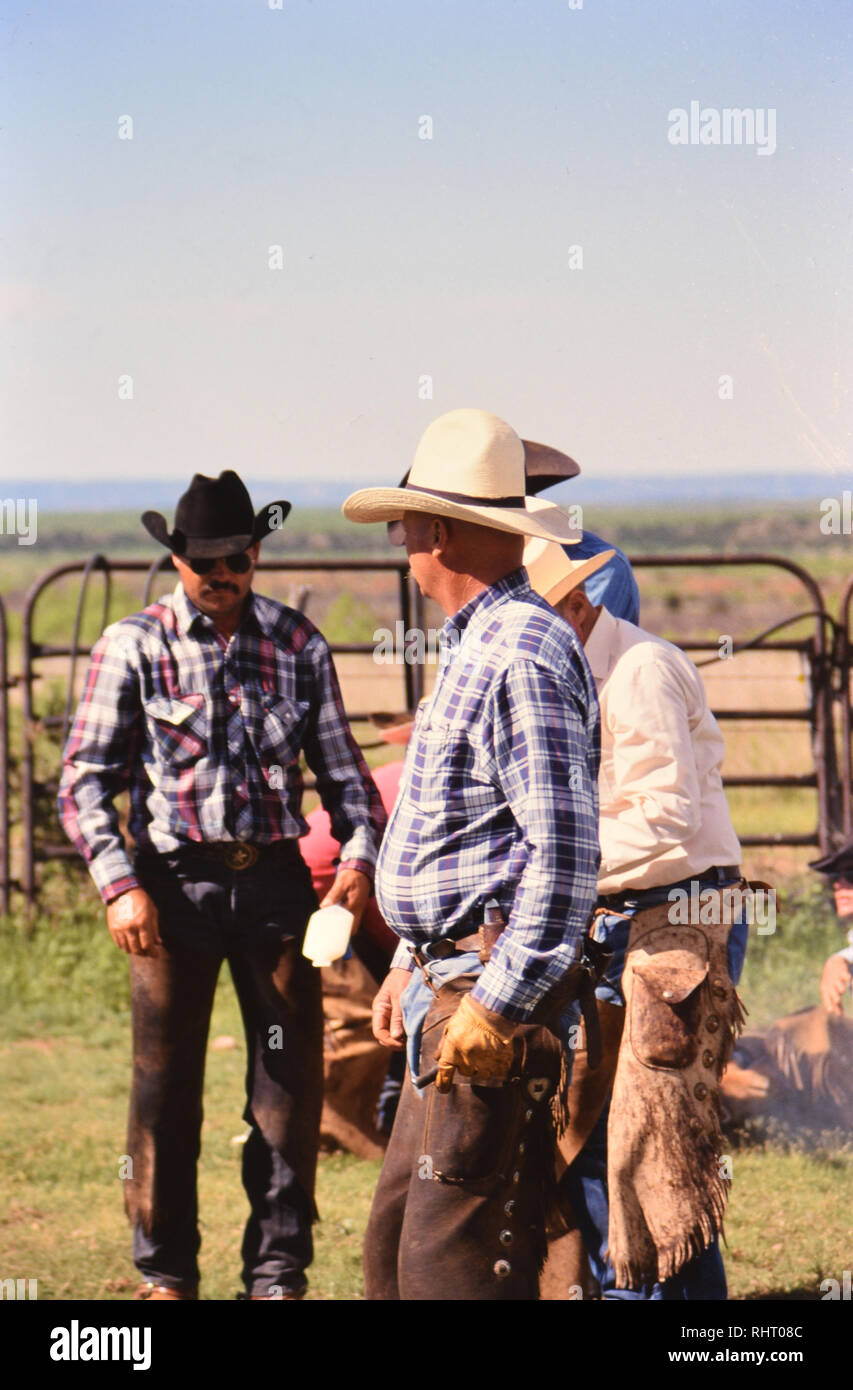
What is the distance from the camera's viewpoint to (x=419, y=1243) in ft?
10.5

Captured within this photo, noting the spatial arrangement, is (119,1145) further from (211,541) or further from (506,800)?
(506,800)

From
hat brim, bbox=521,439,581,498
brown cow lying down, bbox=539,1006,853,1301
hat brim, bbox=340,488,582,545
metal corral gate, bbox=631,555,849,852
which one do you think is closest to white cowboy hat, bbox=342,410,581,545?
hat brim, bbox=340,488,582,545

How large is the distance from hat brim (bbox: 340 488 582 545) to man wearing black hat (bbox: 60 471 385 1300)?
2.60 feet

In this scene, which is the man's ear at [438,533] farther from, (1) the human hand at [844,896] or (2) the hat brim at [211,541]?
(1) the human hand at [844,896]

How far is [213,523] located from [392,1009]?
1.47 meters

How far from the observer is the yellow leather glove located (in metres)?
3.07

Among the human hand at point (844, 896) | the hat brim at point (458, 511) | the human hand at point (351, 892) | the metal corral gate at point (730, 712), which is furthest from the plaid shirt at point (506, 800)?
the metal corral gate at point (730, 712)

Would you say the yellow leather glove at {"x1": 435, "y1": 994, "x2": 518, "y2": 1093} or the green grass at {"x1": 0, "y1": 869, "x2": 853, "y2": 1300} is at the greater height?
the yellow leather glove at {"x1": 435, "y1": 994, "x2": 518, "y2": 1093}

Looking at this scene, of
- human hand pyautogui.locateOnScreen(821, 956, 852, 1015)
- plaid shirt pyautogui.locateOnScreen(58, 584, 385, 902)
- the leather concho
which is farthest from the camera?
human hand pyautogui.locateOnScreen(821, 956, 852, 1015)

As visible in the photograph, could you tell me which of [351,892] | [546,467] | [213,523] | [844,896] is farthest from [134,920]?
[844,896]

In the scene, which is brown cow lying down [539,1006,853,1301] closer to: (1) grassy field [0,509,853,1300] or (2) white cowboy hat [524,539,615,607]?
(1) grassy field [0,509,853,1300]

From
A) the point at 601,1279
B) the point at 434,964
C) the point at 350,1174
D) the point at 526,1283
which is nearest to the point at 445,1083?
the point at 434,964
